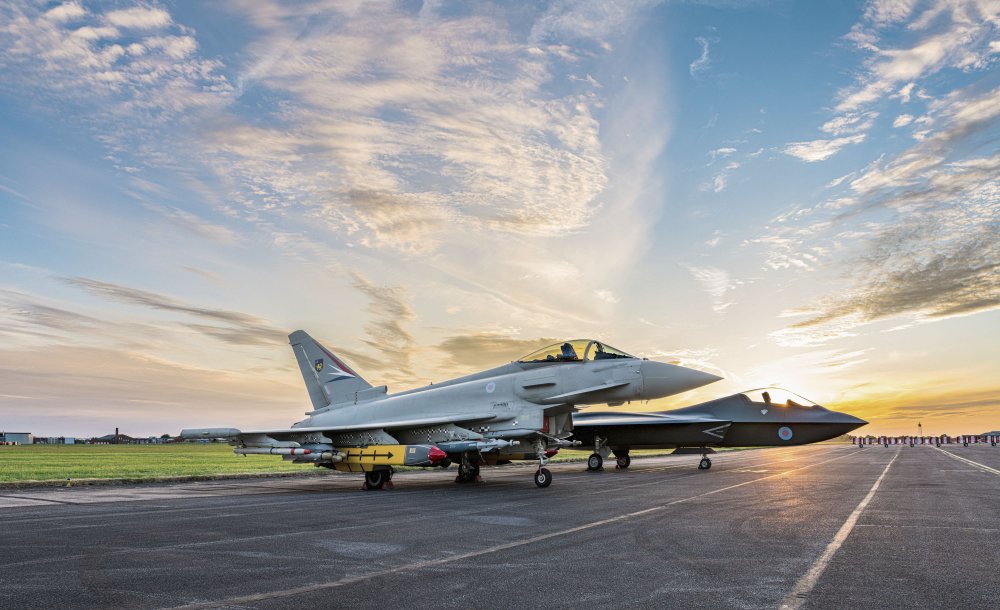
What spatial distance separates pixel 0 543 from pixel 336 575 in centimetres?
492

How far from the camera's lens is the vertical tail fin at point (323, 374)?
23156 mm

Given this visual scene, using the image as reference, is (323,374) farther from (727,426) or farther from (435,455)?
(727,426)

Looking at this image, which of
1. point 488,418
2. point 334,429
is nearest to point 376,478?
point 334,429

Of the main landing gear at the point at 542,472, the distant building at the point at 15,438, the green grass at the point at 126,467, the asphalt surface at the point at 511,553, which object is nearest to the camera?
the asphalt surface at the point at 511,553

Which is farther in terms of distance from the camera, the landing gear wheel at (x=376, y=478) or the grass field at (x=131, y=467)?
the grass field at (x=131, y=467)

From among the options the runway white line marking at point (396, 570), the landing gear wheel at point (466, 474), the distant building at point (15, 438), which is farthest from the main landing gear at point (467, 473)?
the distant building at point (15, 438)

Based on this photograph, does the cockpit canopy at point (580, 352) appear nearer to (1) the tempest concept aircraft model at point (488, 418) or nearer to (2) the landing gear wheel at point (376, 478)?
(1) the tempest concept aircraft model at point (488, 418)

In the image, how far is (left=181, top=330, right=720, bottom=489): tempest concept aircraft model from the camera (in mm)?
16719

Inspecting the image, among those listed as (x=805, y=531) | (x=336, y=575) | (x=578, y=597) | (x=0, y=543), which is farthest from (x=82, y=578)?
(x=805, y=531)

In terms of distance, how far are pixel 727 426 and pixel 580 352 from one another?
37.8 ft

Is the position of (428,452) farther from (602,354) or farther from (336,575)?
(336,575)

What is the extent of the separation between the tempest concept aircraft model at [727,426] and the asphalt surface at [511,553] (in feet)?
39.0

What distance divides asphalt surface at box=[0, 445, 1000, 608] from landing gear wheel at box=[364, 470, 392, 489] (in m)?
4.49

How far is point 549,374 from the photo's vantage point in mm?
17469
